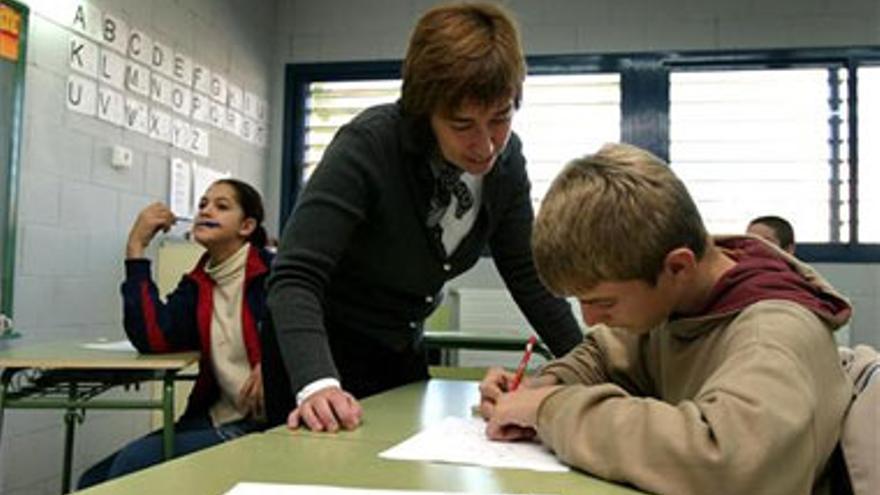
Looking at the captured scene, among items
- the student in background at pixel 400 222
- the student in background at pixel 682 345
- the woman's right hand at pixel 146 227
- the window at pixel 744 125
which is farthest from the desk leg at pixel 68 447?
the window at pixel 744 125

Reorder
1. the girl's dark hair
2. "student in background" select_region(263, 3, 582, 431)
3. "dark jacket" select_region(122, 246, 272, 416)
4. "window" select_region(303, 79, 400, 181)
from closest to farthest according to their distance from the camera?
"student in background" select_region(263, 3, 582, 431) → "dark jacket" select_region(122, 246, 272, 416) → the girl's dark hair → "window" select_region(303, 79, 400, 181)

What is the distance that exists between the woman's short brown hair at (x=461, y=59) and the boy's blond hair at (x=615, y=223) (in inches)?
12.7

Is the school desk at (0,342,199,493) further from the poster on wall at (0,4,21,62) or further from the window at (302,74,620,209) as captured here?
the window at (302,74,620,209)

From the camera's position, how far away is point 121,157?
3.10 metres

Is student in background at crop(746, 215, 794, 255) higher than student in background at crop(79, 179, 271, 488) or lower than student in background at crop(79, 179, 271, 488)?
higher

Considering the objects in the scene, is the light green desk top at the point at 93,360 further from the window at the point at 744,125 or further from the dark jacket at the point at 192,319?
the window at the point at 744,125

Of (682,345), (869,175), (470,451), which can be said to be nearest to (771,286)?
(682,345)

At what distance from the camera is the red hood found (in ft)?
2.55

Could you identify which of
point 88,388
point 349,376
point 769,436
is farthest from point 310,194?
point 88,388

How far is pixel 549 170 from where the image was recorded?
4391 millimetres

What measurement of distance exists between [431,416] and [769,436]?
52 cm

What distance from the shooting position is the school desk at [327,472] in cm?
69

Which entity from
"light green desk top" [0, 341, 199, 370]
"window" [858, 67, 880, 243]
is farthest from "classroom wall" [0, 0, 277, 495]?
"window" [858, 67, 880, 243]

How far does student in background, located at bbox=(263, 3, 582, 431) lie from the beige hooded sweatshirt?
0.33 m
